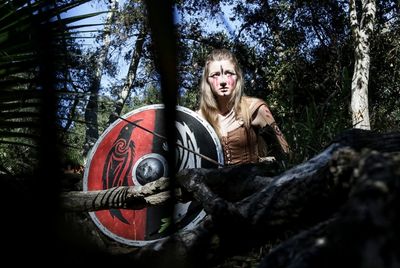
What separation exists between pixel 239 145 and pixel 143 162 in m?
0.58

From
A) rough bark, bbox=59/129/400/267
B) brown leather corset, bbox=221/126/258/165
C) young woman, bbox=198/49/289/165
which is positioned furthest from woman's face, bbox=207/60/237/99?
rough bark, bbox=59/129/400/267

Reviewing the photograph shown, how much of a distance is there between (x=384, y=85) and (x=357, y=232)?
45.4 feet

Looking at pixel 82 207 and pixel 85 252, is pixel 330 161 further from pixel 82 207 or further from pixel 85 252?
pixel 82 207

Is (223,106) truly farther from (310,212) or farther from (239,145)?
(310,212)

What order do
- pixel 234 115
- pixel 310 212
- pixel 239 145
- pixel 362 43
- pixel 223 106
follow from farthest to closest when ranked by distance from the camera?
pixel 362 43, pixel 223 106, pixel 234 115, pixel 239 145, pixel 310 212

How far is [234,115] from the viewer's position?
3.27 metres

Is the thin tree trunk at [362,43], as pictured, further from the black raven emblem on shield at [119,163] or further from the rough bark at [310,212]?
the rough bark at [310,212]

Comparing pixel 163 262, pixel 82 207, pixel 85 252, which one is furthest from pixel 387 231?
pixel 82 207

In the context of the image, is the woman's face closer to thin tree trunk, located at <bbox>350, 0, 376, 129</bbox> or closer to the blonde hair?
the blonde hair

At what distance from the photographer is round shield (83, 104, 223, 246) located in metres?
2.84

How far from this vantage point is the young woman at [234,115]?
9.80 feet

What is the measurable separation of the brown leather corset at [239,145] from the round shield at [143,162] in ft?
0.57

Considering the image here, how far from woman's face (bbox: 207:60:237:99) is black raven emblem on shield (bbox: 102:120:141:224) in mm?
624

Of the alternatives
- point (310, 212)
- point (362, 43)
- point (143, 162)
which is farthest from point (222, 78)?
point (362, 43)
